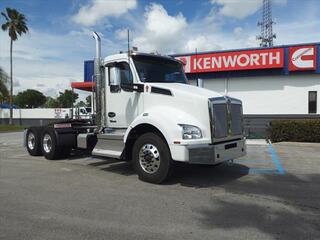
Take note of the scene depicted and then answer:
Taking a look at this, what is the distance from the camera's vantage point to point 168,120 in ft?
21.1

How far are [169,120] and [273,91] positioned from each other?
42.5 ft

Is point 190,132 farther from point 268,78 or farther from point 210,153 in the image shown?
point 268,78

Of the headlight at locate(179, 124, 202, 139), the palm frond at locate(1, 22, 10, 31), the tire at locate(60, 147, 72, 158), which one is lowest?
the tire at locate(60, 147, 72, 158)

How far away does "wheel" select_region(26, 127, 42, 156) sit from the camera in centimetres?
1062

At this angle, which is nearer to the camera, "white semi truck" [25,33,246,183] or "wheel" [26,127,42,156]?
"white semi truck" [25,33,246,183]

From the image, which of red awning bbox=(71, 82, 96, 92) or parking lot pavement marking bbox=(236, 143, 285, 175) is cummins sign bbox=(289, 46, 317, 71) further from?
red awning bbox=(71, 82, 96, 92)

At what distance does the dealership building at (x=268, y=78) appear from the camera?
16.9m

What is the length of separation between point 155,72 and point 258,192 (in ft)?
11.8

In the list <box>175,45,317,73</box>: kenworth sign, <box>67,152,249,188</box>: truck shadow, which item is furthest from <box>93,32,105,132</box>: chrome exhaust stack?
<box>175,45,317,73</box>: kenworth sign

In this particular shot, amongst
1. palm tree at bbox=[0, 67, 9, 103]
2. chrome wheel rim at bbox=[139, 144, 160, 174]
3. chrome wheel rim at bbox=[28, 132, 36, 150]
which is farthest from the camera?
palm tree at bbox=[0, 67, 9, 103]

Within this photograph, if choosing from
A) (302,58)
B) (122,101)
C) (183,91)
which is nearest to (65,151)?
(122,101)

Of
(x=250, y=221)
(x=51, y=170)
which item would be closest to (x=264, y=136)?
(x=51, y=170)

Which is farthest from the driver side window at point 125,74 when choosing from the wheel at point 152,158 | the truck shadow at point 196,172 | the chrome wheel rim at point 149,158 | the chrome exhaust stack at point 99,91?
the truck shadow at point 196,172

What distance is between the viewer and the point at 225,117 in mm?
6832
